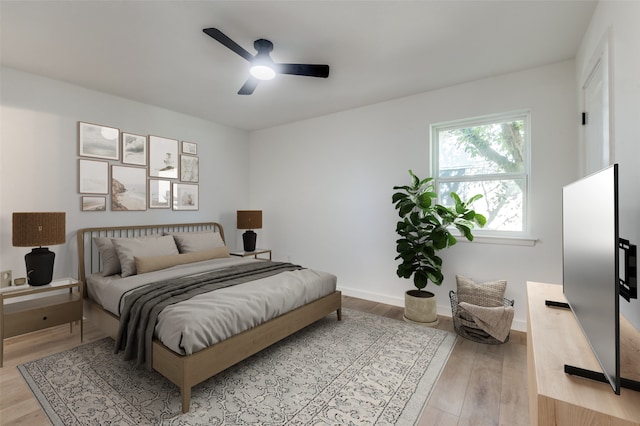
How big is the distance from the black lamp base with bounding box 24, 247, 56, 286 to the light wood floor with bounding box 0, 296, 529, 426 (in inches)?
24.0

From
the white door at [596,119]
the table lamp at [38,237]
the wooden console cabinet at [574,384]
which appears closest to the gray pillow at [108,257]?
the table lamp at [38,237]

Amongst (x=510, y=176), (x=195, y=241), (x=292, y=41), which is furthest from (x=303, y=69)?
(x=195, y=241)

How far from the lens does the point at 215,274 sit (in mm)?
2865

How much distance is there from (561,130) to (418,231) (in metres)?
1.65

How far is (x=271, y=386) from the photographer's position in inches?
80.0

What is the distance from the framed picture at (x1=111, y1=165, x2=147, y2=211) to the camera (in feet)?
11.8

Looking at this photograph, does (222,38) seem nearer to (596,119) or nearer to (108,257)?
(108,257)

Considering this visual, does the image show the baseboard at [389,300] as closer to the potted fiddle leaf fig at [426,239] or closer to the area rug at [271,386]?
the potted fiddle leaf fig at [426,239]

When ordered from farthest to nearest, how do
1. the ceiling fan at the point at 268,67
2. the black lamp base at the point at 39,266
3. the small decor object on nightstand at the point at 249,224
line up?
the small decor object on nightstand at the point at 249,224
the black lamp base at the point at 39,266
the ceiling fan at the point at 268,67

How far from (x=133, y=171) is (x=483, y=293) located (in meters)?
4.41

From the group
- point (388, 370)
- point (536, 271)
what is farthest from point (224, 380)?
point (536, 271)

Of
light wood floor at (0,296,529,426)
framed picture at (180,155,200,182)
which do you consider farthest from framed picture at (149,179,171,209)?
light wood floor at (0,296,529,426)

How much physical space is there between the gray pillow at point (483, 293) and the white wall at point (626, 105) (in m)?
1.46

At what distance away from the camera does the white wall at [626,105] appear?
1.37 metres
